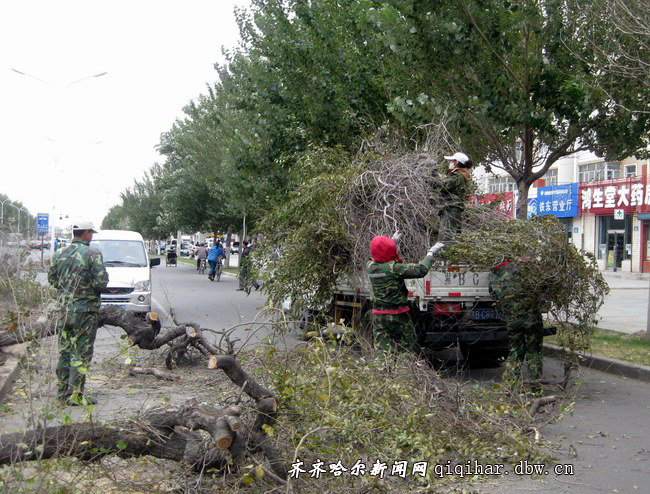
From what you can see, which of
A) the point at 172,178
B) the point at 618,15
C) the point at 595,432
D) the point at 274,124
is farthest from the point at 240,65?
the point at 172,178

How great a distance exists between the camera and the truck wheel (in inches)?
359

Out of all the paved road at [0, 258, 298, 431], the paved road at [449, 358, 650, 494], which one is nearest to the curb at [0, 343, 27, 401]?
the paved road at [0, 258, 298, 431]

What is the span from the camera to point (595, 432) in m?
6.12

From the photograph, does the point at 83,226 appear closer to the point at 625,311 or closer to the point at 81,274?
the point at 81,274

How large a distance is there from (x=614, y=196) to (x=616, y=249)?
3335 mm

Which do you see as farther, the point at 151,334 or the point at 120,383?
the point at 151,334

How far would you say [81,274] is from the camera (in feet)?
22.9

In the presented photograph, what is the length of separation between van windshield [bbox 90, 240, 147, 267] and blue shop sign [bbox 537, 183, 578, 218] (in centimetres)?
3288

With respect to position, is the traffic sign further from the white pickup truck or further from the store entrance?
the store entrance

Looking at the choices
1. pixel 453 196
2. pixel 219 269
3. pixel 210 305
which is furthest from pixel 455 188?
pixel 219 269

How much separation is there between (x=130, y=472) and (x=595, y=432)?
4.09 meters

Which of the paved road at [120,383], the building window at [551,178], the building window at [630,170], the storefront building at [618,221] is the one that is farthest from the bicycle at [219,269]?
the building window at [551,178]

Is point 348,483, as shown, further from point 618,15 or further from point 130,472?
point 618,15

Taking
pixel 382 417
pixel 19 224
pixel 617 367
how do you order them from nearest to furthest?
pixel 382 417 → pixel 617 367 → pixel 19 224
